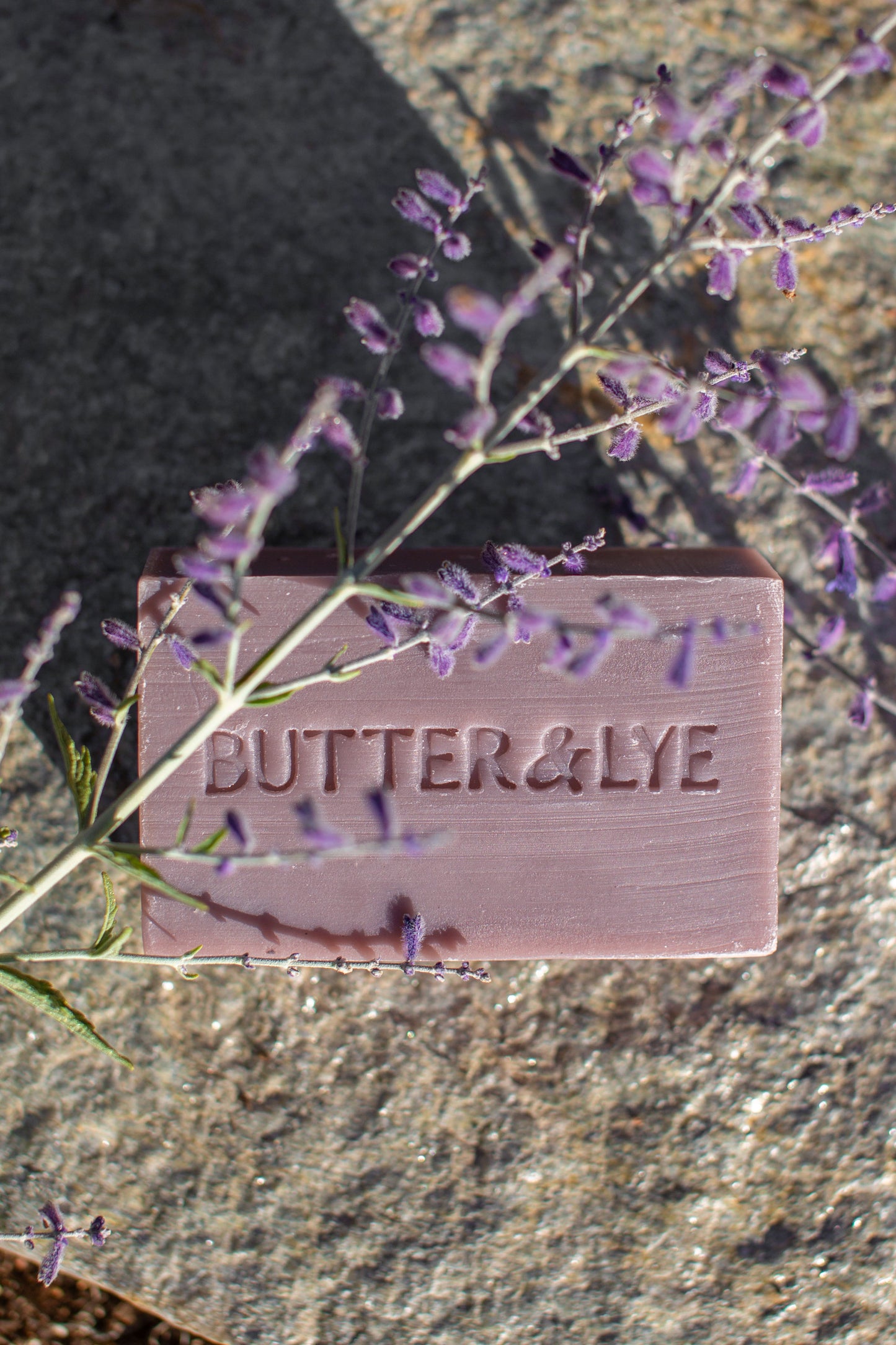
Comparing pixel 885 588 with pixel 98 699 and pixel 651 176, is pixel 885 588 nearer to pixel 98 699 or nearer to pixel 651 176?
pixel 651 176

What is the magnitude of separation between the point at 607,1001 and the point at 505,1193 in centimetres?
40

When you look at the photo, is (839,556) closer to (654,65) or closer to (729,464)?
(729,464)

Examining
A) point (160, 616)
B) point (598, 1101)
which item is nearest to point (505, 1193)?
point (598, 1101)

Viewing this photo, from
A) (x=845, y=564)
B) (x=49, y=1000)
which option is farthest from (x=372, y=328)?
(x=49, y=1000)

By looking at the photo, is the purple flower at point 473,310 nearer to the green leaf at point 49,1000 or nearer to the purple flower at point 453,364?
the purple flower at point 453,364

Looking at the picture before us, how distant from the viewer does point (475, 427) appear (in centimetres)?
90

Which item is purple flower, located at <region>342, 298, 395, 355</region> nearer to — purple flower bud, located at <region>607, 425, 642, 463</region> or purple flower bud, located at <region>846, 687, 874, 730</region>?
purple flower bud, located at <region>607, 425, 642, 463</region>

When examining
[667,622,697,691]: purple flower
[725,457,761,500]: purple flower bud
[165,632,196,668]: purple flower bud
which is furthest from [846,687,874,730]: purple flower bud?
[165,632,196,668]: purple flower bud

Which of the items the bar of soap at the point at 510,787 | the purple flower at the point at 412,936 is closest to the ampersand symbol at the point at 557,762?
the bar of soap at the point at 510,787

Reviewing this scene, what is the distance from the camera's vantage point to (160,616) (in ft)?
4.60

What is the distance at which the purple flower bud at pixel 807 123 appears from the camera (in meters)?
0.86

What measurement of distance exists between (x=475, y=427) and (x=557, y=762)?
702 mm

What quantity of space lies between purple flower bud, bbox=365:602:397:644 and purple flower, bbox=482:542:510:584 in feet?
0.59

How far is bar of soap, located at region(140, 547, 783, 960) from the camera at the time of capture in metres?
1.44
